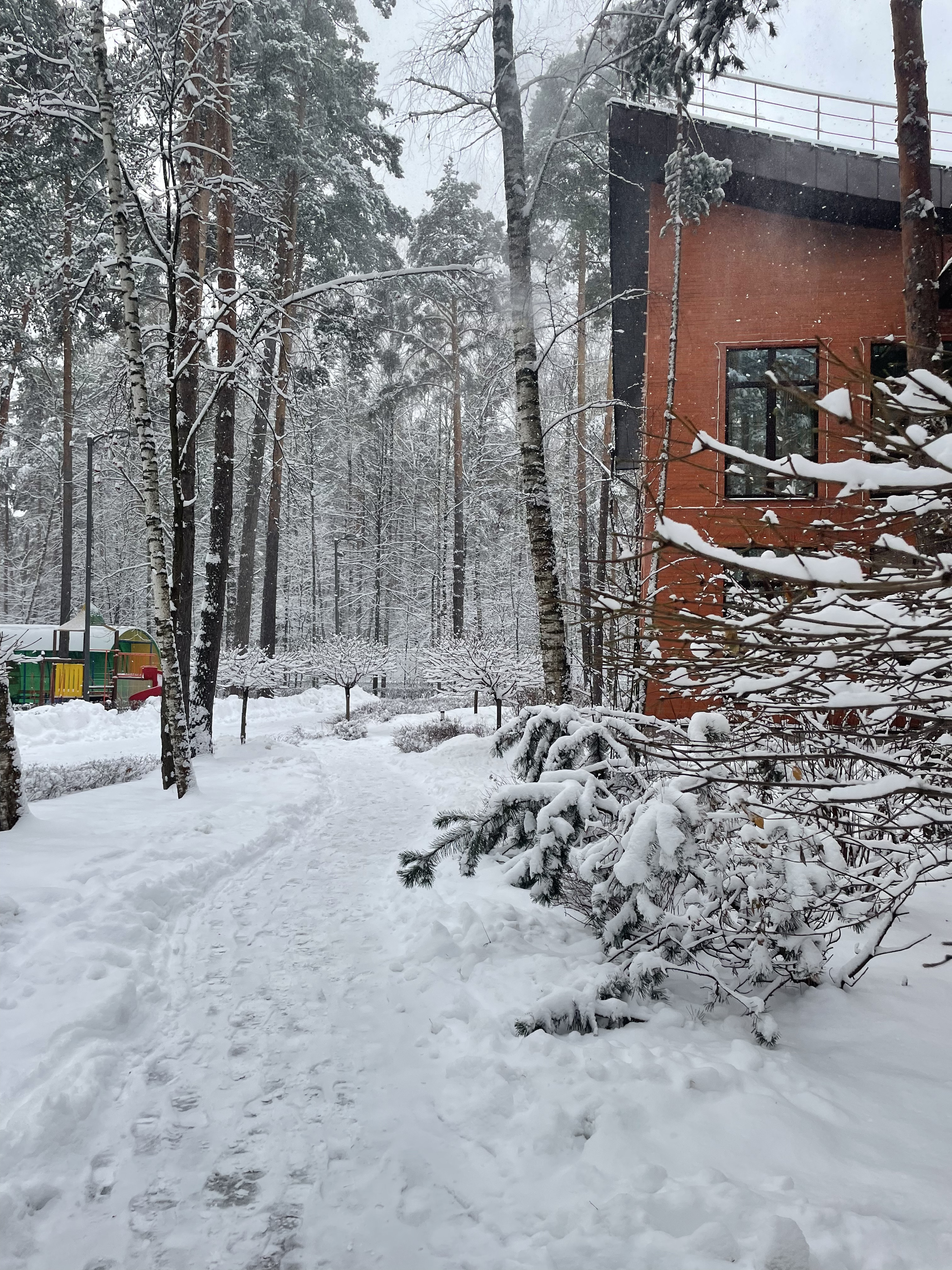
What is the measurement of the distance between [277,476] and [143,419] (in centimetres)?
1443

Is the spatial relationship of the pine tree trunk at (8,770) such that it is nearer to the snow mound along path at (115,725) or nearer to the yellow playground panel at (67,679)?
the snow mound along path at (115,725)

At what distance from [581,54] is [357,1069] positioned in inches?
422

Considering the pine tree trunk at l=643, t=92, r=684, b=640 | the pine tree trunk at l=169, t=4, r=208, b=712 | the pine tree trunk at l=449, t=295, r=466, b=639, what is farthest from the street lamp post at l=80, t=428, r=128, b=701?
the pine tree trunk at l=643, t=92, r=684, b=640

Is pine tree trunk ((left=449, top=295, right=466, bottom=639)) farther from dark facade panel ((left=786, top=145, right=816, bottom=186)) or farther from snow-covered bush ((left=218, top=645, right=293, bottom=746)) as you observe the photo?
dark facade panel ((left=786, top=145, right=816, bottom=186))

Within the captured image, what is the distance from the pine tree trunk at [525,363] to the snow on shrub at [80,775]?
17.9 feet

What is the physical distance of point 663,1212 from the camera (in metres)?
2.11

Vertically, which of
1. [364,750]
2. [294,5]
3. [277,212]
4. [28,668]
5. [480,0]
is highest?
[294,5]

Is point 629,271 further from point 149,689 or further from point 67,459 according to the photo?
point 67,459

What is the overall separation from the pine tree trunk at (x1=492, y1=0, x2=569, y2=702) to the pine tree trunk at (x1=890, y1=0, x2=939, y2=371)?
3791mm

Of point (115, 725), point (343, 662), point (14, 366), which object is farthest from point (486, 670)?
point (14, 366)

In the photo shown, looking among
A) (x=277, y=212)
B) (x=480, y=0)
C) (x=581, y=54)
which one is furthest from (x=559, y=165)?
(x=480, y=0)

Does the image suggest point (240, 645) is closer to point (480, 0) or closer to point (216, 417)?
point (216, 417)

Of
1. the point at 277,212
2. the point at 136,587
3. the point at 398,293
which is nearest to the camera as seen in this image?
the point at 277,212

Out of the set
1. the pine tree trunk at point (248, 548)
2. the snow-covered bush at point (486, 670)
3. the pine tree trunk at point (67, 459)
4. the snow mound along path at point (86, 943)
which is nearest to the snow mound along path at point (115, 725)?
the pine tree trunk at point (248, 548)
